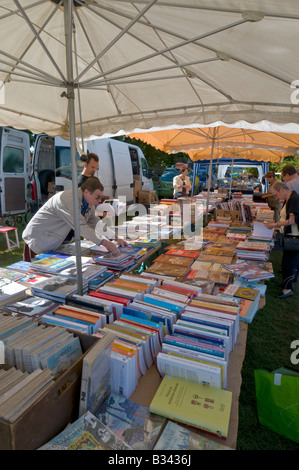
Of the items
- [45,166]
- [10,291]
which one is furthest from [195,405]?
[45,166]

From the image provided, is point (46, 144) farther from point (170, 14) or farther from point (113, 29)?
point (170, 14)

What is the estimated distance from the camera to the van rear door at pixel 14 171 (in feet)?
22.9

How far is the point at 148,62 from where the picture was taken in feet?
8.52

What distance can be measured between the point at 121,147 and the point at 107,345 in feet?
30.2

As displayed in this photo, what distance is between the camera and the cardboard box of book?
801mm

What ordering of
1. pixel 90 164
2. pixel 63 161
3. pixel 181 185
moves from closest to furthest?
pixel 90 164 → pixel 63 161 → pixel 181 185

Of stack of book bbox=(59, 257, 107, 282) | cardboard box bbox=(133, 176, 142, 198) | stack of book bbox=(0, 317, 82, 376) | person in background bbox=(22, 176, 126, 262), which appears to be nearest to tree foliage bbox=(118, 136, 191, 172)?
cardboard box bbox=(133, 176, 142, 198)

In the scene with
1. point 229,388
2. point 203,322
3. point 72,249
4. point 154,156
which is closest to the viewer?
point 229,388

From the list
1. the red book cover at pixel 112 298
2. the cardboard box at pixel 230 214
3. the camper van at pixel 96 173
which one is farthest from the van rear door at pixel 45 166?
the red book cover at pixel 112 298

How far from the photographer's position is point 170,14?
1.78 m

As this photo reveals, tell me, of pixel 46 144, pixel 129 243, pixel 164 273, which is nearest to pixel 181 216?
pixel 129 243

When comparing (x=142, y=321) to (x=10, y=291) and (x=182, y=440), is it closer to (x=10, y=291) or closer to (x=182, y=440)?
(x=182, y=440)

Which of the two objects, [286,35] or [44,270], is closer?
[286,35]

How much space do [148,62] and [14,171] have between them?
610 cm
